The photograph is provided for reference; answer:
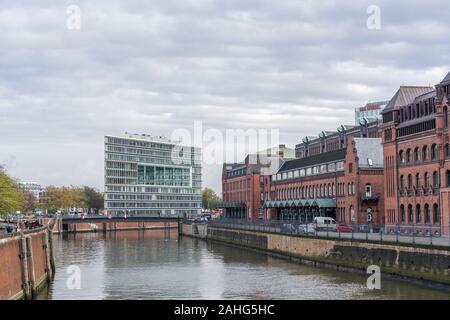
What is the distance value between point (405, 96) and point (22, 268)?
1958 inches

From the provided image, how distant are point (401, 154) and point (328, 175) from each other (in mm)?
26584

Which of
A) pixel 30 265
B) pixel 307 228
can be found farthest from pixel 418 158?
pixel 30 265

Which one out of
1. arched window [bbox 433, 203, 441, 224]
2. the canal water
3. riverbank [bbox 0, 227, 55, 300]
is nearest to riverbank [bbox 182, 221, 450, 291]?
the canal water

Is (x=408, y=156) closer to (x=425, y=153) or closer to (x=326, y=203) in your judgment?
(x=425, y=153)

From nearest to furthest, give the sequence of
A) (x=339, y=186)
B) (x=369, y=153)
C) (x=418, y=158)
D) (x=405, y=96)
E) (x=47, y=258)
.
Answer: (x=47, y=258) < (x=418, y=158) < (x=405, y=96) < (x=369, y=153) < (x=339, y=186)

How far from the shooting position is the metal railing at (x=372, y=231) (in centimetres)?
5666

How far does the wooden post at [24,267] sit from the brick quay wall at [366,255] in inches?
1029

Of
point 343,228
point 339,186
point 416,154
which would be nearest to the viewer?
point 343,228

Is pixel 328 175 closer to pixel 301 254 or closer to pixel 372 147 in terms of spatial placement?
pixel 372 147

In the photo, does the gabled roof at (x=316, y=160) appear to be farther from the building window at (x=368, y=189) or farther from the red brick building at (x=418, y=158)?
the red brick building at (x=418, y=158)

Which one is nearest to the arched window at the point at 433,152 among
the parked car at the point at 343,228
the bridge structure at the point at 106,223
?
the parked car at the point at 343,228

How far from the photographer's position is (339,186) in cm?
10350

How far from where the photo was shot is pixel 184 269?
232 ft

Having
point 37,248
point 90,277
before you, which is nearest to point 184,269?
point 90,277
